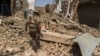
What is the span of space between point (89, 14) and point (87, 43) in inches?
208

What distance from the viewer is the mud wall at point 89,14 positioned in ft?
42.3

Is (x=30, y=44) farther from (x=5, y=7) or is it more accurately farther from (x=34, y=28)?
(x=5, y=7)

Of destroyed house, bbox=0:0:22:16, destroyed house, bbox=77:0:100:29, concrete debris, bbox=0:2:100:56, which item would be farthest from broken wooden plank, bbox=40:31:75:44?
destroyed house, bbox=0:0:22:16

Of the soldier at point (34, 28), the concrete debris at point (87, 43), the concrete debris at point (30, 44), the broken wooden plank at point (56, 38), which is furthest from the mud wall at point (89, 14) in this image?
the soldier at point (34, 28)

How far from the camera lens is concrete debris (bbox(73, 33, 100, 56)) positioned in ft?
26.3

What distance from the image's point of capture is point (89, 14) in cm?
1344

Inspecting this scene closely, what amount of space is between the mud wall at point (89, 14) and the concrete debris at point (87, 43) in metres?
4.21

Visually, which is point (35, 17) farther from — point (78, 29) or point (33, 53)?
point (78, 29)

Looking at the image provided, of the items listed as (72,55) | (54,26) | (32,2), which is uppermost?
(32,2)

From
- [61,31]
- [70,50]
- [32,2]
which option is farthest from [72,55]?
[32,2]

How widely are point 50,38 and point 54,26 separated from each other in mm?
→ 1678

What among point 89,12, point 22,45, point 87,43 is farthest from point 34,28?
point 89,12

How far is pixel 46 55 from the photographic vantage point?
8.22 m

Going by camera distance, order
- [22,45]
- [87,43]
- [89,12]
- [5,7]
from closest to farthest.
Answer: [87,43]
[22,45]
[89,12]
[5,7]
